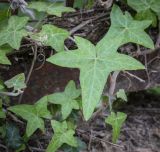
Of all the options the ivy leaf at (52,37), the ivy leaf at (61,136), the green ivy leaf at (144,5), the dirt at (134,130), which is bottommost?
the dirt at (134,130)

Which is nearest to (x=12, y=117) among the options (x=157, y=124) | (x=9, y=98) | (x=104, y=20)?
(x=9, y=98)

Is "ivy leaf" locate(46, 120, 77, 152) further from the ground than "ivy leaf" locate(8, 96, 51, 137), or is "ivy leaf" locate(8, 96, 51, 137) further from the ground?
"ivy leaf" locate(8, 96, 51, 137)

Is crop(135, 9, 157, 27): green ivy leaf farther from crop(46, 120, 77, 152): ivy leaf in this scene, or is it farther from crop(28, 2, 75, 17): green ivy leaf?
crop(46, 120, 77, 152): ivy leaf

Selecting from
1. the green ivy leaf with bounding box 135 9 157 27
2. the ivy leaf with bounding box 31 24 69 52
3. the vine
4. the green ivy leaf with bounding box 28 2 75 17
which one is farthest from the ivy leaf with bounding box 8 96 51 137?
the green ivy leaf with bounding box 135 9 157 27

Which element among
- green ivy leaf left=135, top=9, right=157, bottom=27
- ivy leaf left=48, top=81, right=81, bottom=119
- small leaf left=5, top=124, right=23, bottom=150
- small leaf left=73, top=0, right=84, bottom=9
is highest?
small leaf left=73, top=0, right=84, bottom=9

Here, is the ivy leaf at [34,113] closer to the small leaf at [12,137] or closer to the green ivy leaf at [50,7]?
the small leaf at [12,137]

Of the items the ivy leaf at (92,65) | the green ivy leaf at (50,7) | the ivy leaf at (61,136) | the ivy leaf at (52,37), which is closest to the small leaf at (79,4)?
the green ivy leaf at (50,7)
